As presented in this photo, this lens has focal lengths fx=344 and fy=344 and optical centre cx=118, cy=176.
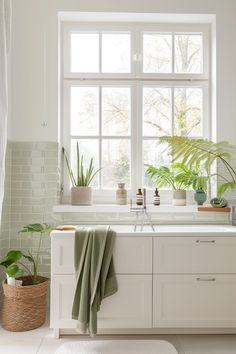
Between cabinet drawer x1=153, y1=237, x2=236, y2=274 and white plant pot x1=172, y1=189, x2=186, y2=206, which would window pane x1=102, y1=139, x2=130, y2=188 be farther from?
cabinet drawer x1=153, y1=237, x2=236, y2=274

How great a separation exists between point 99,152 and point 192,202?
0.99 meters

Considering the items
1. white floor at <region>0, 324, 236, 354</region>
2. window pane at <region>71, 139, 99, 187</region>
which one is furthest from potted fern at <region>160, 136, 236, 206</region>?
white floor at <region>0, 324, 236, 354</region>

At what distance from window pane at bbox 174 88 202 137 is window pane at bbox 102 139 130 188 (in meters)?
0.54

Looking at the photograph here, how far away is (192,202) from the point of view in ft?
10.5

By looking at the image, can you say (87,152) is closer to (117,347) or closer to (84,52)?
(84,52)

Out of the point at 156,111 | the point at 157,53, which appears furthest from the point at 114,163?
the point at 157,53

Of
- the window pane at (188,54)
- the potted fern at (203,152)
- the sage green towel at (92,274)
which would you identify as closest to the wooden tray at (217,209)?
the potted fern at (203,152)

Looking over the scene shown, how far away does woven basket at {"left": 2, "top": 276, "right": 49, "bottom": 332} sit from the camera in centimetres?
255

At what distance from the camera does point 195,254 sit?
8.18ft

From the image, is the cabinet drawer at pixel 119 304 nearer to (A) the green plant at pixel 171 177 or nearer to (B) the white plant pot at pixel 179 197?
(B) the white plant pot at pixel 179 197

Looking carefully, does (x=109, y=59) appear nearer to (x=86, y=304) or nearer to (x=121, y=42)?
(x=121, y=42)

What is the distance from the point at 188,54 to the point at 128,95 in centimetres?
69

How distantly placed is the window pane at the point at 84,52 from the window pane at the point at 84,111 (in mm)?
197

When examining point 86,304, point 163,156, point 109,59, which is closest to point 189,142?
point 163,156
